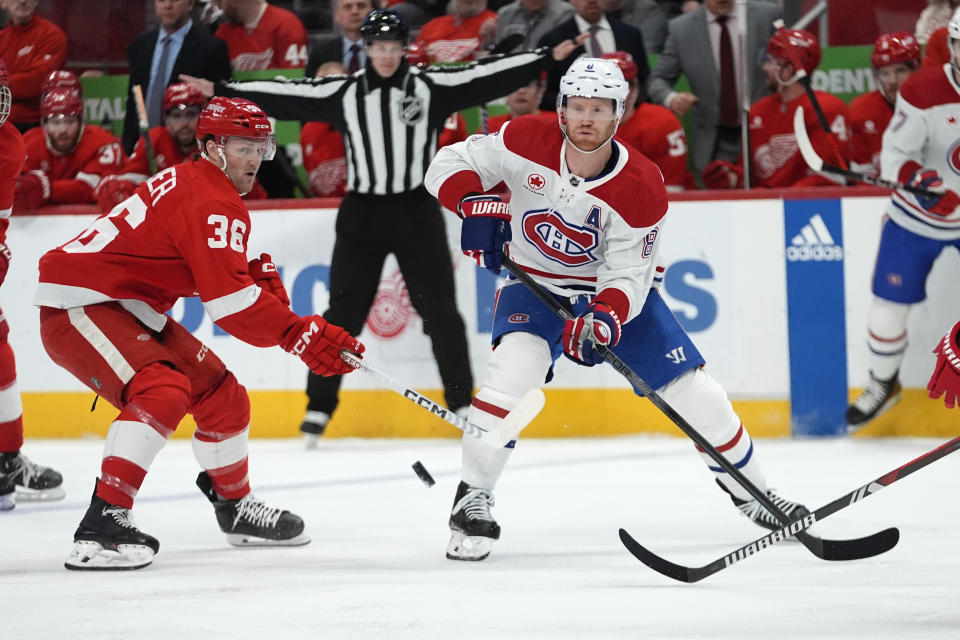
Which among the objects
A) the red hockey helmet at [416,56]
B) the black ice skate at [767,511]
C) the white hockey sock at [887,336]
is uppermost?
the red hockey helmet at [416,56]

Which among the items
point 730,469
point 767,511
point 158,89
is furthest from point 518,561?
point 158,89

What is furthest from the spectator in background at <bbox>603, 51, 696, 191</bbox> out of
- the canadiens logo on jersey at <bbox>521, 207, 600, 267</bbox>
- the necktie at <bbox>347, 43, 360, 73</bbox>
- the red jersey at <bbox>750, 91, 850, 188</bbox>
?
the canadiens logo on jersey at <bbox>521, 207, 600, 267</bbox>

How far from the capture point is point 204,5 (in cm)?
620

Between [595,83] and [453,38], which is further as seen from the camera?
[453,38]

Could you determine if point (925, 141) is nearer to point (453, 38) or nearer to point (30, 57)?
point (453, 38)

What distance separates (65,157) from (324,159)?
112 centimetres

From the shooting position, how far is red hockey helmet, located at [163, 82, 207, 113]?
550cm

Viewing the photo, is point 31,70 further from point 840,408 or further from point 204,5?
point 840,408

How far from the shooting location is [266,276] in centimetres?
353

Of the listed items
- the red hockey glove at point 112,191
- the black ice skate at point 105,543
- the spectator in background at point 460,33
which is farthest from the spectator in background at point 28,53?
the black ice skate at point 105,543

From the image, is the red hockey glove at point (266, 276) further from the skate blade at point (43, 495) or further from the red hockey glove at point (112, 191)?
the red hockey glove at point (112, 191)

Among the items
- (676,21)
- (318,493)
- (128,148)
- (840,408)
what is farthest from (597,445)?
(128,148)

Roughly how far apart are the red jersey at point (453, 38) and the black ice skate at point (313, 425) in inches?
66.6

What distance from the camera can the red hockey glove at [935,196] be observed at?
4.82 meters
